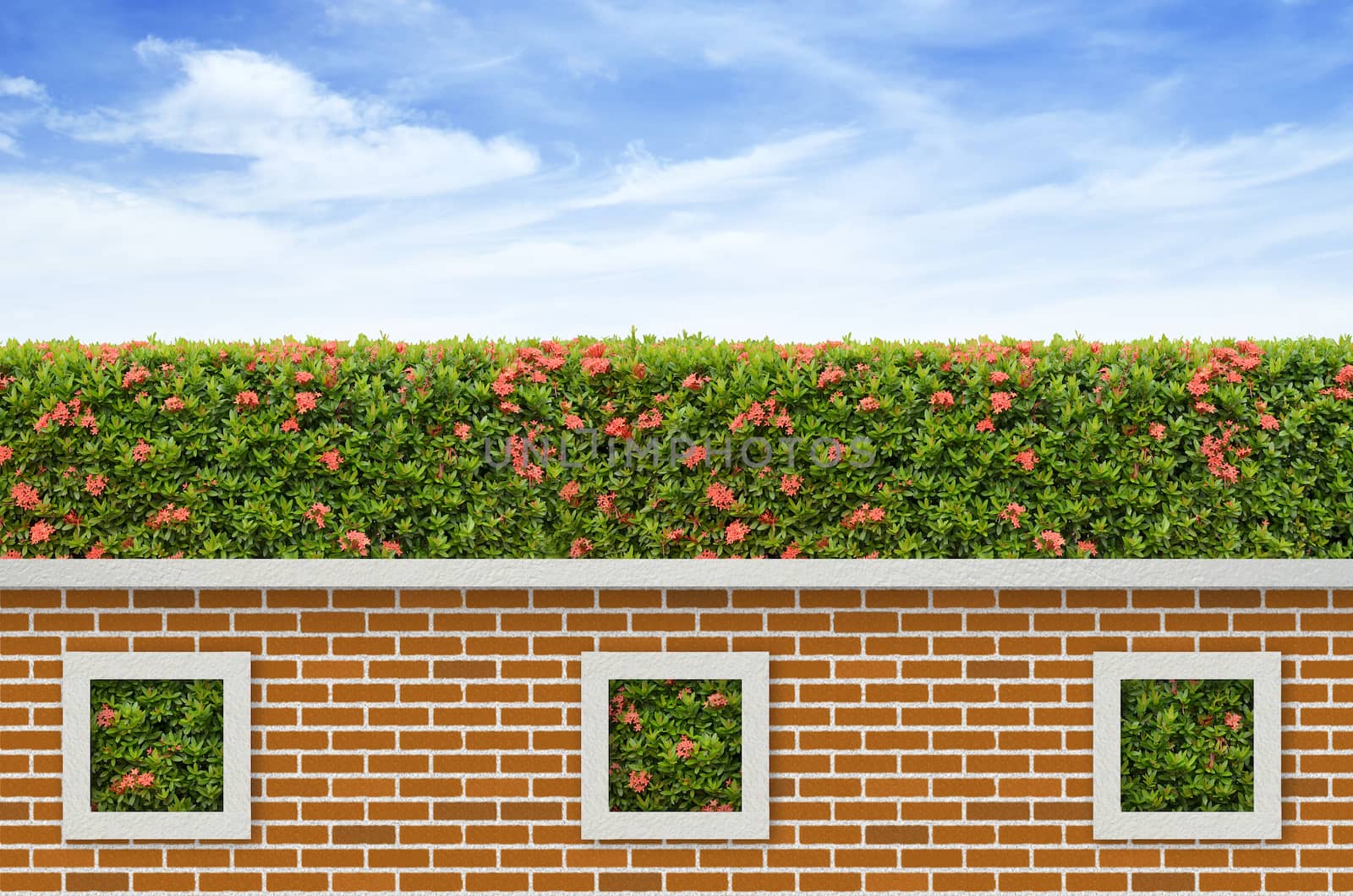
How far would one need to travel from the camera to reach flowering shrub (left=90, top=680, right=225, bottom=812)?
5.27 m

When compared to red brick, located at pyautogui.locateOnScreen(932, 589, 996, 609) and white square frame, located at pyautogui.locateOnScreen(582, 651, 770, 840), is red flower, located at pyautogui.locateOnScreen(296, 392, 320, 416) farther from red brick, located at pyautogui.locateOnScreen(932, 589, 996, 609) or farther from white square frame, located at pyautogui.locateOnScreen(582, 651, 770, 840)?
red brick, located at pyautogui.locateOnScreen(932, 589, 996, 609)

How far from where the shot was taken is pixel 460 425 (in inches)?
206

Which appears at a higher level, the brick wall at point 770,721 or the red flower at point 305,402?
the red flower at point 305,402

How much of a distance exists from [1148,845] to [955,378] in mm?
2902

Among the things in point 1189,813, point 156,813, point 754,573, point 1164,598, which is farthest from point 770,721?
point 156,813

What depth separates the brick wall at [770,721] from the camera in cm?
513

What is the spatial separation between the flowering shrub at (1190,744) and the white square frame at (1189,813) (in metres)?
0.09

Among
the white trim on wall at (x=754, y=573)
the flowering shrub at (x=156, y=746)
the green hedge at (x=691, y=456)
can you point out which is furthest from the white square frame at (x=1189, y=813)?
the flowering shrub at (x=156, y=746)


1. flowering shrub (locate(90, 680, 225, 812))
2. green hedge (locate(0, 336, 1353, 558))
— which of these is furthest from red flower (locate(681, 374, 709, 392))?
flowering shrub (locate(90, 680, 225, 812))

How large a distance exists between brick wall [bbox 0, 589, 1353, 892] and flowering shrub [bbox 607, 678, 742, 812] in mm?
237

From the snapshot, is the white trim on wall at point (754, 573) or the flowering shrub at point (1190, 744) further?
the flowering shrub at point (1190, 744)

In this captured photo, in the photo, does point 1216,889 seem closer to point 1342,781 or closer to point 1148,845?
point 1148,845

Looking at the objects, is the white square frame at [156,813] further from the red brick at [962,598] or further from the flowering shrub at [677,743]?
the red brick at [962,598]

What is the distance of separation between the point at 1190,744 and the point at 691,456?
3.36 m
